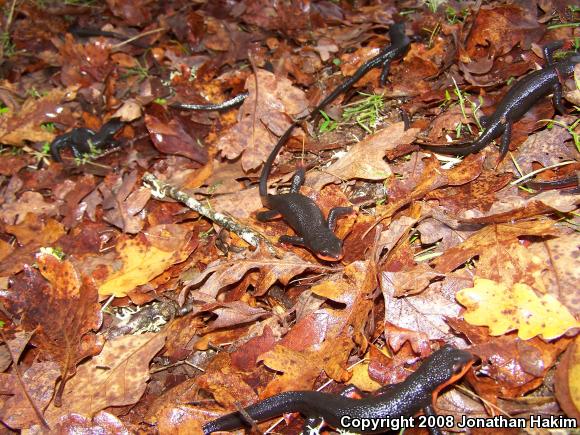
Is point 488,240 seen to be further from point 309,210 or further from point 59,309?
point 59,309

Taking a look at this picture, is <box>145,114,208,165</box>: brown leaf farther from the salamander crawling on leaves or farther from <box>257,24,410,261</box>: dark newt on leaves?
<box>257,24,410,261</box>: dark newt on leaves

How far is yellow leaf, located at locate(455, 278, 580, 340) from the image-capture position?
8.59ft

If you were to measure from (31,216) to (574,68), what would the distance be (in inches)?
208

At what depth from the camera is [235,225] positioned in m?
4.03

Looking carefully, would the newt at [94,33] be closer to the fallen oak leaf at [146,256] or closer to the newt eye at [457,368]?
the fallen oak leaf at [146,256]

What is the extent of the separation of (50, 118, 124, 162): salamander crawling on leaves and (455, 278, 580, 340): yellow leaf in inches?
176

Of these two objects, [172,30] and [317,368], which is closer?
[317,368]

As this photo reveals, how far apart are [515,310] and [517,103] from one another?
2083 millimetres

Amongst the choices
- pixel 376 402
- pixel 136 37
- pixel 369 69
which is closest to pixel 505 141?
pixel 369 69

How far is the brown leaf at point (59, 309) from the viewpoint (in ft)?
11.5

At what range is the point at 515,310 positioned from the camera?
271 centimetres

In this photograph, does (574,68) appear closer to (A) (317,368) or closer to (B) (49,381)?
(A) (317,368)

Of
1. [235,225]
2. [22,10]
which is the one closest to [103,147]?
[235,225]

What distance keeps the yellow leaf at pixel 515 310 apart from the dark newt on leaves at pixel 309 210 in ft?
3.46
